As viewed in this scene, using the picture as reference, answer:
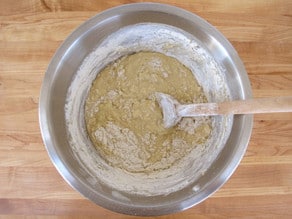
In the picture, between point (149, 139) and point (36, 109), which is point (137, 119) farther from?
point (36, 109)

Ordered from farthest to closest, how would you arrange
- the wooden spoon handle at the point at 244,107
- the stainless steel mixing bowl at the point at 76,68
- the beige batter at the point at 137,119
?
the beige batter at the point at 137,119, the stainless steel mixing bowl at the point at 76,68, the wooden spoon handle at the point at 244,107

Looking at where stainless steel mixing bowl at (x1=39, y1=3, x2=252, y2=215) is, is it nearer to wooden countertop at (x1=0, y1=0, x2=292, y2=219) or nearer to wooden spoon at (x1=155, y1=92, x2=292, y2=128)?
wooden spoon at (x1=155, y1=92, x2=292, y2=128)

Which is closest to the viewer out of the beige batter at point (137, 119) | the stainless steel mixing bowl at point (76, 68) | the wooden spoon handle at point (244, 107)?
the wooden spoon handle at point (244, 107)

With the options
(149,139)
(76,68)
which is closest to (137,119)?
(149,139)

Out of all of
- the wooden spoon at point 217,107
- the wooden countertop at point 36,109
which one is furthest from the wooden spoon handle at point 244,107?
the wooden countertop at point 36,109

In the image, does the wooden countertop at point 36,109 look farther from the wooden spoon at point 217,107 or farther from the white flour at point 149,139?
the wooden spoon at point 217,107

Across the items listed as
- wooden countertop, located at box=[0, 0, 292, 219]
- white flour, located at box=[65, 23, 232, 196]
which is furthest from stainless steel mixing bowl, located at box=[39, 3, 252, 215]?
wooden countertop, located at box=[0, 0, 292, 219]

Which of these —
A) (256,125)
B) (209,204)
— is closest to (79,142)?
(209,204)

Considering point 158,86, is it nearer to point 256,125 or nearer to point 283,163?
point 256,125
